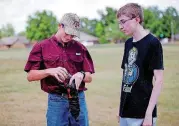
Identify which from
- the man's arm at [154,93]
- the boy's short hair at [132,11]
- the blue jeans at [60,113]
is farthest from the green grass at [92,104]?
the boy's short hair at [132,11]

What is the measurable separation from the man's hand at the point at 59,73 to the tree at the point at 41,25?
204 feet

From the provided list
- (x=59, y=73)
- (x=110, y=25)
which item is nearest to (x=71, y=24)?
(x=59, y=73)

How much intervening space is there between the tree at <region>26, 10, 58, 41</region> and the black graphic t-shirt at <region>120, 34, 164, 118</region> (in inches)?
2443

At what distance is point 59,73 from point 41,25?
63.8 meters

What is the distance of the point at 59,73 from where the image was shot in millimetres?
2416

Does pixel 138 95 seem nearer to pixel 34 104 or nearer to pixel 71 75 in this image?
pixel 71 75

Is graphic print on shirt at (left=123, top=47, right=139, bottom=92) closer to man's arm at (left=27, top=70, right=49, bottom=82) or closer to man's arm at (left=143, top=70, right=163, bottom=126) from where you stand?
man's arm at (left=143, top=70, right=163, bottom=126)

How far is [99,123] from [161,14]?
60.8m

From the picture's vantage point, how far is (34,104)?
693cm

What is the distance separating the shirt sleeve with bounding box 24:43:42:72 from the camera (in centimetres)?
257

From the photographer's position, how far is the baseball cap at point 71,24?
8.39 ft

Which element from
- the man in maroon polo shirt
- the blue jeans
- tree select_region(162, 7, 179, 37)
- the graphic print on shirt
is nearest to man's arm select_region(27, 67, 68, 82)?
the man in maroon polo shirt

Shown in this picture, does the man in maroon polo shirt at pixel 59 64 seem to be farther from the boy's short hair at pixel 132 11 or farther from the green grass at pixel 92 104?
the green grass at pixel 92 104

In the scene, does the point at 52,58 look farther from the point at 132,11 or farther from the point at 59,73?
the point at 132,11
